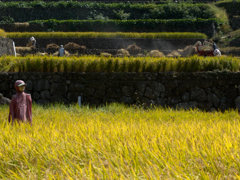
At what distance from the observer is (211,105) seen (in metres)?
12.2

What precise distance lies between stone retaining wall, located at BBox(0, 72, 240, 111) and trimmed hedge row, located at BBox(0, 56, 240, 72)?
27cm

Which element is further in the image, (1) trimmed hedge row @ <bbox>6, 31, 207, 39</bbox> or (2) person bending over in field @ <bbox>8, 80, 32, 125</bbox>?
(1) trimmed hedge row @ <bbox>6, 31, 207, 39</bbox>

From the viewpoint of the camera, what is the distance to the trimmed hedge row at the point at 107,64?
1216 cm

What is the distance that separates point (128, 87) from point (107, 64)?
1.04 meters

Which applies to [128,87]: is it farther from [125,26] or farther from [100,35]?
[125,26]

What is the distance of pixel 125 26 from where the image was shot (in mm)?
34781

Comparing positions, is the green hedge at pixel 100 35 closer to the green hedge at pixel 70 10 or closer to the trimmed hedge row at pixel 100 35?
the trimmed hedge row at pixel 100 35

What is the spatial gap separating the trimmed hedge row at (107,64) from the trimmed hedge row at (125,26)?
22.7m

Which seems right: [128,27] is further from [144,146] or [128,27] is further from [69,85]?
[144,146]

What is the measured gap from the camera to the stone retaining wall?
1198 cm

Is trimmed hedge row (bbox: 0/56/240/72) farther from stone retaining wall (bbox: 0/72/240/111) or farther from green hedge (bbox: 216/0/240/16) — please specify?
green hedge (bbox: 216/0/240/16)

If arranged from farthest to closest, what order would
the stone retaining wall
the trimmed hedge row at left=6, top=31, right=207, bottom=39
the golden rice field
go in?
the trimmed hedge row at left=6, top=31, right=207, bottom=39 → the stone retaining wall → the golden rice field

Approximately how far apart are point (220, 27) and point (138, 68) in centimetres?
2567

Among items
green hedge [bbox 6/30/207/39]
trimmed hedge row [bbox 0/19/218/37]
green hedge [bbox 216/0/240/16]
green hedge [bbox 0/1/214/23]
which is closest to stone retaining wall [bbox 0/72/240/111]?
green hedge [bbox 6/30/207/39]
